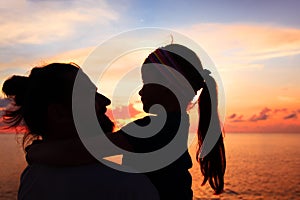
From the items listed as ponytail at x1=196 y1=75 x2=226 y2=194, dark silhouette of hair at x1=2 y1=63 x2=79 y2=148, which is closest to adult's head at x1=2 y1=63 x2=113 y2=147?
dark silhouette of hair at x1=2 y1=63 x2=79 y2=148

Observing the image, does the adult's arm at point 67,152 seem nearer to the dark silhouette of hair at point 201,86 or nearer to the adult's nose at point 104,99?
the adult's nose at point 104,99

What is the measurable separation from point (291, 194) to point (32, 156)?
235 feet

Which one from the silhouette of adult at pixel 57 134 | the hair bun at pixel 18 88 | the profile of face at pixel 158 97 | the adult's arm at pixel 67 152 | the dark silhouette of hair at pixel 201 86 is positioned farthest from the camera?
the dark silhouette of hair at pixel 201 86

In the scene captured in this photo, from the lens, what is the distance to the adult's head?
1.84 m

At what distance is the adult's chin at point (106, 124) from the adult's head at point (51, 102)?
107 millimetres

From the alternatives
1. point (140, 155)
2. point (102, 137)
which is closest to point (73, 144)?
point (102, 137)

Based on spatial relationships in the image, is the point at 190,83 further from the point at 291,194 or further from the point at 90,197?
the point at 291,194

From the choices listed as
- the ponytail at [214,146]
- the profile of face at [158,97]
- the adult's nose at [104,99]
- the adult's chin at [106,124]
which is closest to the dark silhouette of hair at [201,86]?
the ponytail at [214,146]

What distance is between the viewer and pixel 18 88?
6.97 ft

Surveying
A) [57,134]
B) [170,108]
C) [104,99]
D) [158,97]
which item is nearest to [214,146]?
[170,108]

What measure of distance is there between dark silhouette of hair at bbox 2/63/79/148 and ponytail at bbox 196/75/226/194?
2331 millimetres

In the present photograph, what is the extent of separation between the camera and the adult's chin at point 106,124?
2162mm

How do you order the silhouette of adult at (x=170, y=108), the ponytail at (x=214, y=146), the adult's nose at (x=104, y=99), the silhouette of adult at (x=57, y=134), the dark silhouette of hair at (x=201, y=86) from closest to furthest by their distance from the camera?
the silhouette of adult at (x=57, y=134), the adult's nose at (x=104, y=99), the silhouette of adult at (x=170, y=108), the dark silhouette of hair at (x=201, y=86), the ponytail at (x=214, y=146)

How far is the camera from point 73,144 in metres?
1.84
